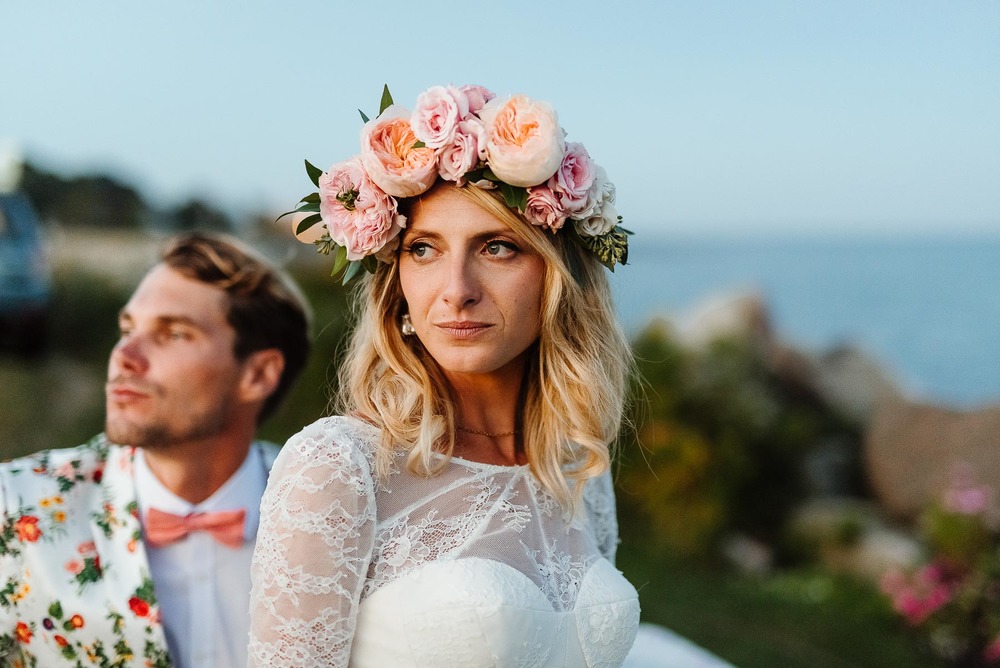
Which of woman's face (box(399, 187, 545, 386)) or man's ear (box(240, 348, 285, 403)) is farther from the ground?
woman's face (box(399, 187, 545, 386))

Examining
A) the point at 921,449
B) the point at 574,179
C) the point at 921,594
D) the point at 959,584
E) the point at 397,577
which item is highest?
the point at 574,179

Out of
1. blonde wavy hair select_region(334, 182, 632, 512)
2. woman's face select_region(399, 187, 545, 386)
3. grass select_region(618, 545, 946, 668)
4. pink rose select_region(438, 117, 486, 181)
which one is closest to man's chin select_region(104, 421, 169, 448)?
blonde wavy hair select_region(334, 182, 632, 512)

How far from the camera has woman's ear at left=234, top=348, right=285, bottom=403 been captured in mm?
3133

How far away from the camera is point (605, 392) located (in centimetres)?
249

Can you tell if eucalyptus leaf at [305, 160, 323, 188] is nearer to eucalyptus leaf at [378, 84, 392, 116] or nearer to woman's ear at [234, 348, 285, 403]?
eucalyptus leaf at [378, 84, 392, 116]

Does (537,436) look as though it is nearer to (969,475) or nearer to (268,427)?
(969,475)

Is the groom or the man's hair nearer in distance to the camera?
the groom

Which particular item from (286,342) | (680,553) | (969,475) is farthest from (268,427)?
(969,475)

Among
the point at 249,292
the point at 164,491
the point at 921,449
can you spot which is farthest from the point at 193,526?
the point at 921,449

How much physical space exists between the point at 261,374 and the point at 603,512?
1.19 meters

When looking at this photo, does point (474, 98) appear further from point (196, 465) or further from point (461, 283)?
point (196, 465)

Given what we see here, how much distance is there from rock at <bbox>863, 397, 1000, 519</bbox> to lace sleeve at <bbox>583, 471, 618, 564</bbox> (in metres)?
3.65

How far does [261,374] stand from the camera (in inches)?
125

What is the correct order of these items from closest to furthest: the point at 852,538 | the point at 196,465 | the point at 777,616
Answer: the point at 196,465, the point at 777,616, the point at 852,538
